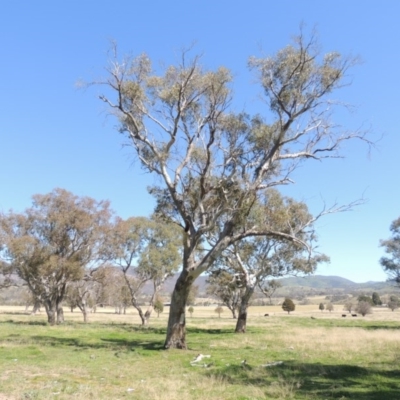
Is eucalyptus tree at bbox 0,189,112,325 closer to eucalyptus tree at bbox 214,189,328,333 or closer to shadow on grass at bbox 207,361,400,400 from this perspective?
eucalyptus tree at bbox 214,189,328,333

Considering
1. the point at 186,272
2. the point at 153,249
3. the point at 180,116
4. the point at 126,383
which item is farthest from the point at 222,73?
the point at 153,249

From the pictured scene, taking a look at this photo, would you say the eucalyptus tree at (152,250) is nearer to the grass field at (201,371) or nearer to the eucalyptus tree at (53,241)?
the eucalyptus tree at (53,241)

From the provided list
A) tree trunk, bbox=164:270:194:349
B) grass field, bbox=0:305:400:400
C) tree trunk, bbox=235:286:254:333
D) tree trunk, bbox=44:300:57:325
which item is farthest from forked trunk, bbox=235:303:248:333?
tree trunk, bbox=44:300:57:325

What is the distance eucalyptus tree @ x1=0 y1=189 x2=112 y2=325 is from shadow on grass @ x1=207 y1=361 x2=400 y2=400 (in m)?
30.5

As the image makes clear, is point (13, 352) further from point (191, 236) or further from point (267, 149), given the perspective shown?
point (267, 149)

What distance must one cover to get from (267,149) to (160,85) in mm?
6851

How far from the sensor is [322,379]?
13297 mm

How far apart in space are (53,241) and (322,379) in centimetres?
3526

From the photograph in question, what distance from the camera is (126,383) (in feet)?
41.2

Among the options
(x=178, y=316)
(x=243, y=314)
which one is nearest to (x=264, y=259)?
(x=243, y=314)

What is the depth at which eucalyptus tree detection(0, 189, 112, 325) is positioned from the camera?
137 ft

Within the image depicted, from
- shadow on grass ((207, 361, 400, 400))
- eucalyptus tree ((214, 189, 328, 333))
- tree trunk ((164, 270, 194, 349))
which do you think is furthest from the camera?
eucalyptus tree ((214, 189, 328, 333))

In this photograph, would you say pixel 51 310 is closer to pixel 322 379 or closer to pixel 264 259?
pixel 264 259

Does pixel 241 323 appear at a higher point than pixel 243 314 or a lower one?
lower
